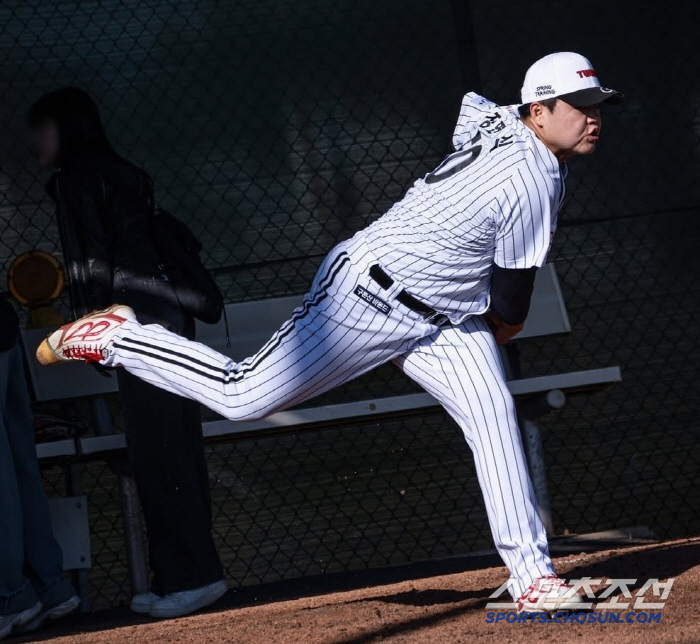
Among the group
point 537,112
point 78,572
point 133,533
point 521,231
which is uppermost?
point 537,112

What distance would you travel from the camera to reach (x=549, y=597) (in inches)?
122

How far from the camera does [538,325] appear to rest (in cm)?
516

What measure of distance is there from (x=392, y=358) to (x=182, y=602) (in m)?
1.37

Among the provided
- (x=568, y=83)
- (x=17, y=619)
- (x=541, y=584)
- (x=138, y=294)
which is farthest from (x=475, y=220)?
(x=17, y=619)

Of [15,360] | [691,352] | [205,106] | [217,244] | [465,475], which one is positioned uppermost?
[205,106]

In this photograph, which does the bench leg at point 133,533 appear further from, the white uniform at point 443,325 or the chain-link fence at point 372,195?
the white uniform at point 443,325

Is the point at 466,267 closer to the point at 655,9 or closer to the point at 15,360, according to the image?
the point at 15,360

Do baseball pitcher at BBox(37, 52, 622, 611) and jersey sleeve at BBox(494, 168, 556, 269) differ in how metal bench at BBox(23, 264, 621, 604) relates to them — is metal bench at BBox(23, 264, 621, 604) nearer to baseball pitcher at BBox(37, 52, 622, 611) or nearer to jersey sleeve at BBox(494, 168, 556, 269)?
baseball pitcher at BBox(37, 52, 622, 611)

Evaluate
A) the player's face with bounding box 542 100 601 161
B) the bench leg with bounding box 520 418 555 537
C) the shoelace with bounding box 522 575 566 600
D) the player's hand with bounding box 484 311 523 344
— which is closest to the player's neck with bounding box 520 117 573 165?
the player's face with bounding box 542 100 601 161

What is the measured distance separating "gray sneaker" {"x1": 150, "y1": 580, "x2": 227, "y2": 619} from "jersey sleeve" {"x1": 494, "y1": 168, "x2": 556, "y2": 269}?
178 centimetres

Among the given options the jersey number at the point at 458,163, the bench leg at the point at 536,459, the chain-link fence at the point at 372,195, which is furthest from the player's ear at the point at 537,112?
the chain-link fence at the point at 372,195

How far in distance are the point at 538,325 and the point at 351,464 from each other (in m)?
1.09

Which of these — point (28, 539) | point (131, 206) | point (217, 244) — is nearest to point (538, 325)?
point (217, 244)

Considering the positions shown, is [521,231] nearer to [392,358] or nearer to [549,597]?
[392,358]
